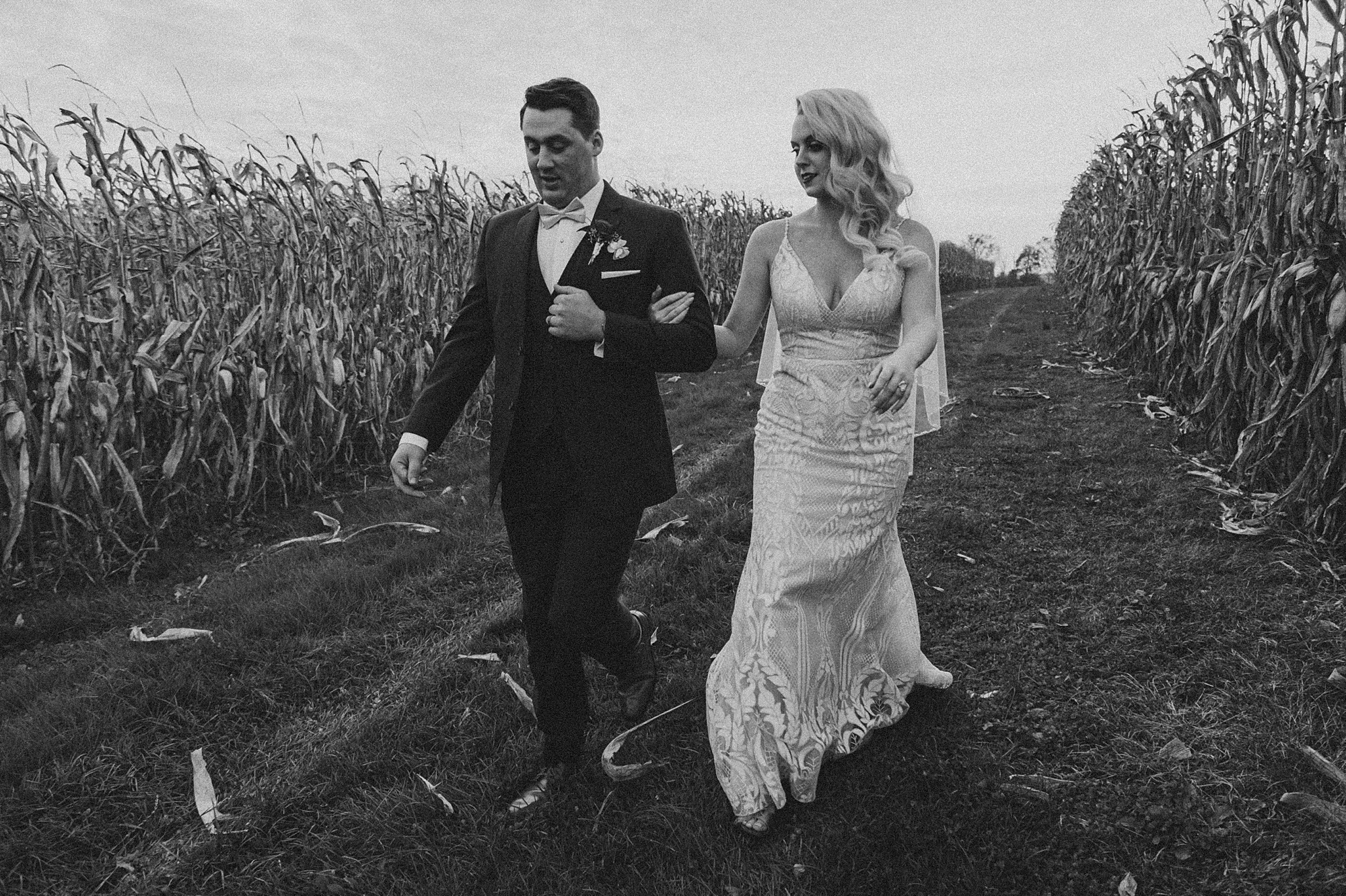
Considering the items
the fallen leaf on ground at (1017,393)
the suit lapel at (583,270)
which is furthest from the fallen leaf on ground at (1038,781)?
the fallen leaf on ground at (1017,393)

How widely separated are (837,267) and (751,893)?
6.23 ft

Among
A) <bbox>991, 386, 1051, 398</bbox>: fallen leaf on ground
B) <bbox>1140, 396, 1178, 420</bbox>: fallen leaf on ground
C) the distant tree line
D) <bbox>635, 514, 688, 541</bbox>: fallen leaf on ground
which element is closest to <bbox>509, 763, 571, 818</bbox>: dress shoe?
<bbox>635, 514, 688, 541</bbox>: fallen leaf on ground

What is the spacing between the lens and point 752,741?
7.97ft

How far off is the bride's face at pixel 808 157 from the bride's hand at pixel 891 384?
69 cm

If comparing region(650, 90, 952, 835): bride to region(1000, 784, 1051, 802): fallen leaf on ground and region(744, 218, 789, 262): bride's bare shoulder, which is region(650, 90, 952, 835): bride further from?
region(1000, 784, 1051, 802): fallen leaf on ground

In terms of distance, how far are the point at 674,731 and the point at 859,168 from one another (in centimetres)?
199

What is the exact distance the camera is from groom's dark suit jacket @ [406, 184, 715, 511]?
2.32 metres

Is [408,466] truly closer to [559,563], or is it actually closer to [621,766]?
[559,563]

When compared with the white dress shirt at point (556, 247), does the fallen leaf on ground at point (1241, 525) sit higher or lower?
lower

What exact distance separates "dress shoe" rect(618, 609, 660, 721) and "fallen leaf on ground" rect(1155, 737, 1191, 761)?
168 cm

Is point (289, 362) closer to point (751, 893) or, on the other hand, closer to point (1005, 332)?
point (751, 893)

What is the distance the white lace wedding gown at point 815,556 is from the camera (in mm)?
2477

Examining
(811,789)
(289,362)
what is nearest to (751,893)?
(811,789)

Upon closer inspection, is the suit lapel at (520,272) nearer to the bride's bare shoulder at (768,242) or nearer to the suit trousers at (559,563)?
the suit trousers at (559,563)
